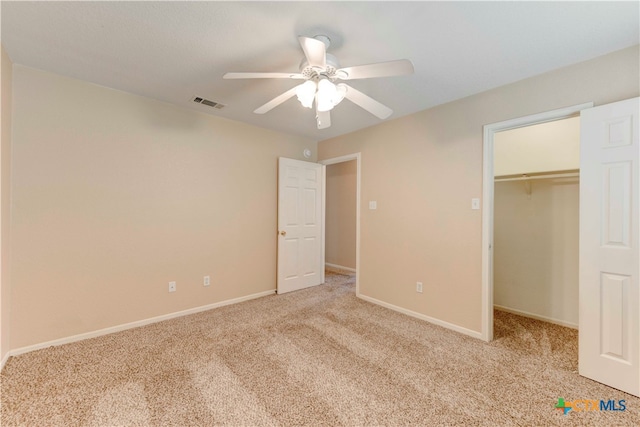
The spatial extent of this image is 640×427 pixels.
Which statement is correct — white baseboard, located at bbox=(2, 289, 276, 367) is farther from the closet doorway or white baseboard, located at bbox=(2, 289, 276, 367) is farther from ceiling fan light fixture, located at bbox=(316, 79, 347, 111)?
the closet doorway

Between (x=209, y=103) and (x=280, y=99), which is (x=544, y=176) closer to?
(x=280, y=99)

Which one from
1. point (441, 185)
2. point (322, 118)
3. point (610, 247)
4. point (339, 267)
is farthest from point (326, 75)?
point (339, 267)

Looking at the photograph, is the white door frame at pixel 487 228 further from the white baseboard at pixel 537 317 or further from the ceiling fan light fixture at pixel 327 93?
the ceiling fan light fixture at pixel 327 93

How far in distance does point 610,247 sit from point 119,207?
408cm

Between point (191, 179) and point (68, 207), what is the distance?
1091 mm

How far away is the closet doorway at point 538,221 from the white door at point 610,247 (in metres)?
0.93

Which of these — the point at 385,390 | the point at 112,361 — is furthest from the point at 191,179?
the point at 385,390

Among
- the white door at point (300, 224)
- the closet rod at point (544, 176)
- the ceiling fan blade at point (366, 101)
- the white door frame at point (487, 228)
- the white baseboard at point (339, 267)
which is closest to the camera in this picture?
the ceiling fan blade at point (366, 101)

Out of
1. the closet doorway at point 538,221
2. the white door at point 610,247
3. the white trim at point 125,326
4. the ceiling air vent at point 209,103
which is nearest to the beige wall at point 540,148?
the closet doorway at point 538,221

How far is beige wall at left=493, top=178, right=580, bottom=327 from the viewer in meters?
2.77

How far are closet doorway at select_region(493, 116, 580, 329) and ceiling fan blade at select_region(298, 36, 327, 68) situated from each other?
265 centimetres

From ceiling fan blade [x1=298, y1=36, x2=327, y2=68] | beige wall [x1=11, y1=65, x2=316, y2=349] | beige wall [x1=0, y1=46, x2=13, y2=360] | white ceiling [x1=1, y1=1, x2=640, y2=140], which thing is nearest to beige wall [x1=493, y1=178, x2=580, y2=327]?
white ceiling [x1=1, y1=1, x2=640, y2=140]

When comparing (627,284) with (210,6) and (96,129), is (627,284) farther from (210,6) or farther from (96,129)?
(96,129)

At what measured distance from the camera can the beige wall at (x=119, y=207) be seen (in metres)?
2.22
